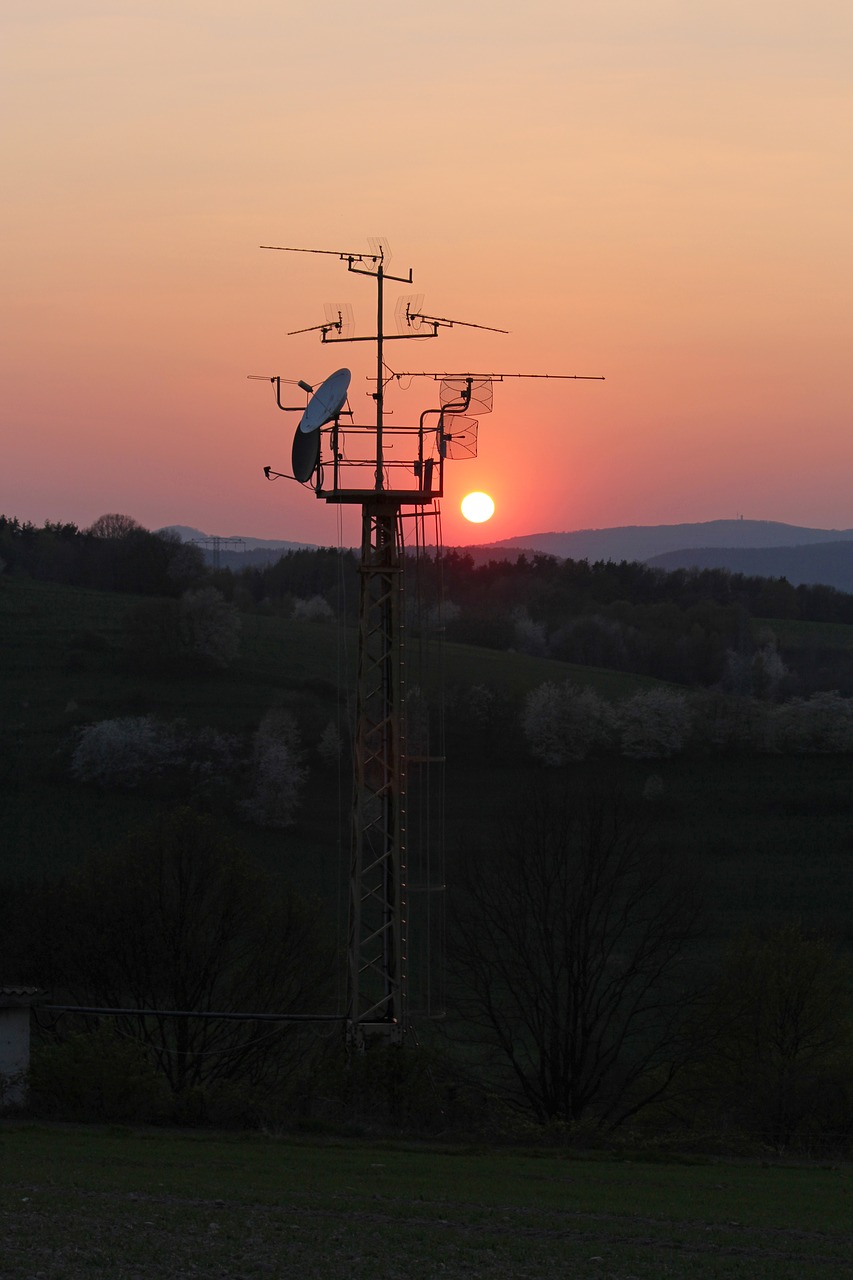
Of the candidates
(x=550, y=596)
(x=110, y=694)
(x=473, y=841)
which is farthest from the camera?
(x=550, y=596)

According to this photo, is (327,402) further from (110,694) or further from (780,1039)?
(110,694)

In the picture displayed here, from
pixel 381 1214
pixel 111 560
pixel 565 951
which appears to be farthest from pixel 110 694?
pixel 381 1214

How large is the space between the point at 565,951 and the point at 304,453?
1390cm

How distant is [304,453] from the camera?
21344 mm

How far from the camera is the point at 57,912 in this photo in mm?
30891

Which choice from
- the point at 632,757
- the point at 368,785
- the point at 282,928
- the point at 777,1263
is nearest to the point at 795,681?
the point at 632,757

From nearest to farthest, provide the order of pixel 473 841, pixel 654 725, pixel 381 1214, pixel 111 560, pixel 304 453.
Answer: pixel 381 1214 → pixel 304 453 → pixel 473 841 → pixel 654 725 → pixel 111 560

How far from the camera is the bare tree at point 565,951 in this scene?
29234 mm

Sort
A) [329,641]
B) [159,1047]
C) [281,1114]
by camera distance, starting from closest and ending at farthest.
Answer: [281,1114] < [159,1047] < [329,641]

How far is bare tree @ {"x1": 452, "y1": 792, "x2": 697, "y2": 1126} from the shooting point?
29234mm

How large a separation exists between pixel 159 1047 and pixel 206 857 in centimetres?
478

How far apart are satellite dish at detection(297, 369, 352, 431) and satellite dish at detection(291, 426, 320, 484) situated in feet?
0.46

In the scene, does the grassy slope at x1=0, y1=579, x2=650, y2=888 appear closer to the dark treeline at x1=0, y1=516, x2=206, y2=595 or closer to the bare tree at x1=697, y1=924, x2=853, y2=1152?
the dark treeline at x1=0, y1=516, x2=206, y2=595

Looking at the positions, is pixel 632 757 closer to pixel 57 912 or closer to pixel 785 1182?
pixel 57 912
